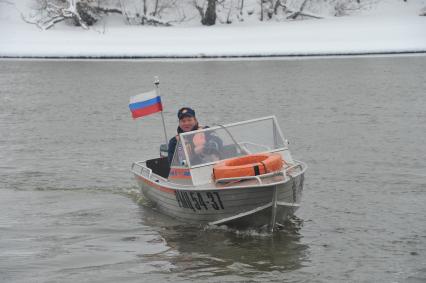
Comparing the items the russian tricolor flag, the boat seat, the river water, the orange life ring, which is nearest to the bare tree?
the river water

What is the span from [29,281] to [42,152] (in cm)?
1024

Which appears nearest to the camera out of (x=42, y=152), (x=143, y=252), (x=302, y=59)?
(x=143, y=252)

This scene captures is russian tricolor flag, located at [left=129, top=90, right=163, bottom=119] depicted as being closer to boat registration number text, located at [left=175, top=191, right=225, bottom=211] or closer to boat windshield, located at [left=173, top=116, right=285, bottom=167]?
boat windshield, located at [left=173, top=116, right=285, bottom=167]

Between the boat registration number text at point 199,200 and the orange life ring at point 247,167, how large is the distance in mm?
291

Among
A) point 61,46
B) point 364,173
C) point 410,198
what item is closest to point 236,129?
point 410,198

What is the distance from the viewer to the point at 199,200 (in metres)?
11.4

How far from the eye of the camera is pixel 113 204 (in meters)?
14.4

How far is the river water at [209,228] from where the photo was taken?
33.7ft

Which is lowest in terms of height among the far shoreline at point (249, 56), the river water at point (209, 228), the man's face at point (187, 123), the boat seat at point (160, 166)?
the far shoreline at point (249, 56)

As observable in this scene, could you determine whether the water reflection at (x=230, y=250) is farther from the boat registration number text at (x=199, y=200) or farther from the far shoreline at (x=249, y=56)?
the far shoreline at (x=249, y=56)

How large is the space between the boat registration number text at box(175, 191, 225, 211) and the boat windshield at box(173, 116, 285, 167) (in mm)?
520

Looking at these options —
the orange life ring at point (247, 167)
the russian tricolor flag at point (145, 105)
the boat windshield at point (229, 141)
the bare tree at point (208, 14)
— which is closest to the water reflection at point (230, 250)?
the orange life ring at point (247, 167)

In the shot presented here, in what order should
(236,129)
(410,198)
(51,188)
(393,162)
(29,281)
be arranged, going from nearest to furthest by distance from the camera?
1. (29,281)
2. (236,129)
3. (410,198)
4. (51,188)
5. (393,162)

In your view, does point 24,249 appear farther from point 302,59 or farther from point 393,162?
point 302,59
